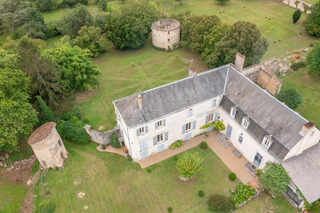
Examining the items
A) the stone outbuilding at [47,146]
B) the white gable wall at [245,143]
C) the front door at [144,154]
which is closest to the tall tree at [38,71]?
the stone outbuilding at [47,146]

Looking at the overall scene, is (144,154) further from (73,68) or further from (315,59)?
(315,59)

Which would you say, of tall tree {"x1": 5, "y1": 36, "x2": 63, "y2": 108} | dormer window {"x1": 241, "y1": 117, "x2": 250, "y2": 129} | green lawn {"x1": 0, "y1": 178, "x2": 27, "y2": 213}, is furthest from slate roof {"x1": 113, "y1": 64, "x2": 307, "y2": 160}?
green lawn {"x1": 0, "y1": 178, "x2": 27, "y2": 213}

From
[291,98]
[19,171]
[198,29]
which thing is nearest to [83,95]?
[19,171]

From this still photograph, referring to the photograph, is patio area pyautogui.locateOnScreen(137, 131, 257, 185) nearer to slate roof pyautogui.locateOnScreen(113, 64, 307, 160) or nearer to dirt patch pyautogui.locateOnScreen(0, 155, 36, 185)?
slate roof pyautogui.locateOnScreen(113, 64, 307, 160)

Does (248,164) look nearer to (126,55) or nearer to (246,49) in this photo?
(246,49)

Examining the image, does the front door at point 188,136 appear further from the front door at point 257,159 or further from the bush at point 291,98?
the bush at point 291,98

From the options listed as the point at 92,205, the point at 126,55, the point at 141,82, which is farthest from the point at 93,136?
the point at 126,55
